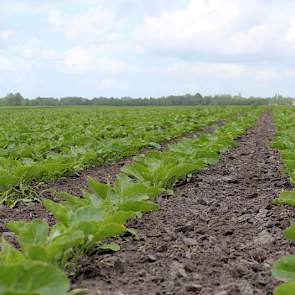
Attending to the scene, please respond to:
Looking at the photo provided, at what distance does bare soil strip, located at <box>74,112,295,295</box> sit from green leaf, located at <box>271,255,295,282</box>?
0.15 m

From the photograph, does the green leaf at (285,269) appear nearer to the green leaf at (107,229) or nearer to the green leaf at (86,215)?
the green leaf at (107,229)

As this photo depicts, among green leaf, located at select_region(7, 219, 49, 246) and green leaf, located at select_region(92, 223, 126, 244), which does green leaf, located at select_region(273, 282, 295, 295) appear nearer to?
green leaf, located at select_region(92, 223, 126, 244)

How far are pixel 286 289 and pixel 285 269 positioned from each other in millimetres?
315

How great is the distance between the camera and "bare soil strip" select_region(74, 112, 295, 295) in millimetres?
2346

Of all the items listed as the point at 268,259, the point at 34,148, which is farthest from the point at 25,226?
the point at 34,148

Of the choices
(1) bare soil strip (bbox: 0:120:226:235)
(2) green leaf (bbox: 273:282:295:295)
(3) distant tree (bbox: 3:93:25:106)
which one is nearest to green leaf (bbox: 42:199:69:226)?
(1) bare soil strip (bbox: 0:120:226:235)

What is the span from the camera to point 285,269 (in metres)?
2.15

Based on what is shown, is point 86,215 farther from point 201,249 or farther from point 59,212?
point 201,249

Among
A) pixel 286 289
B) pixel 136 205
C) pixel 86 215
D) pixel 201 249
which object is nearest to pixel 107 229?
pixel 86 215

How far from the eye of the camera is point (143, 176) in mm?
4586

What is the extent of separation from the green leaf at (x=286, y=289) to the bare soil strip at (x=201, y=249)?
34 cm

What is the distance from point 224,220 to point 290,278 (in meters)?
1.52

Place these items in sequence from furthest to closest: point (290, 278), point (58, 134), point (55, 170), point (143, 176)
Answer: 1. point (58, 134)
2. point (55, 170)
3. point (143, 176)
4. point (290, 278)

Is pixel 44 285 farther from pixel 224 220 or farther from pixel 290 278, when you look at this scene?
pixel 224 220
